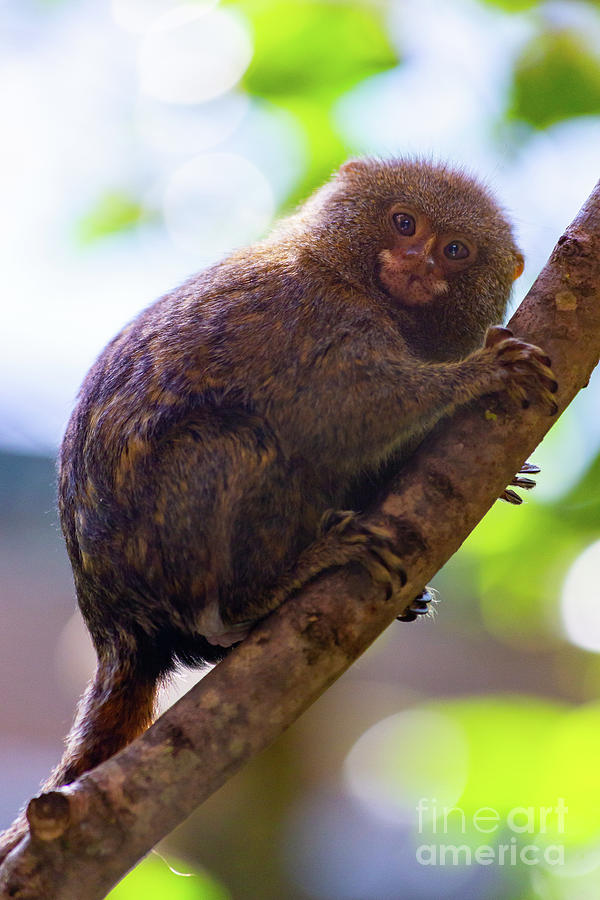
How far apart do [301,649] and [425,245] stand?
199 cm

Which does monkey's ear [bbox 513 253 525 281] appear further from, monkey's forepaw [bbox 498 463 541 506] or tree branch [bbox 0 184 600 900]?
tree branch [bbox 0 184 600 900]

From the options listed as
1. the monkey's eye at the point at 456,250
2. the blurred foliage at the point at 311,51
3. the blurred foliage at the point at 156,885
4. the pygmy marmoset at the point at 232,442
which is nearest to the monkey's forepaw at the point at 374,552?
the pygmy marmoset at the point at 232,442

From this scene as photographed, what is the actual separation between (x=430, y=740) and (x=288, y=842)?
1.21m

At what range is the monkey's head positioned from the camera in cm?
364

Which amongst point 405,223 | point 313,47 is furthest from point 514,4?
point 405,223

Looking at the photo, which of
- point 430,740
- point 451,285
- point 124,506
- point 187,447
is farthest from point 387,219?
point 430,740

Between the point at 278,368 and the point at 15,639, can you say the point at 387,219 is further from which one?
the point at 15,639

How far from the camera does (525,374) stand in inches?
109

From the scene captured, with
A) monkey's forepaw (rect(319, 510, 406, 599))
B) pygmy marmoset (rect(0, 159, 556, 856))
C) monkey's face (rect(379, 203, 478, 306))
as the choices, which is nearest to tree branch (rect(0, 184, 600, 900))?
monkey's forepaw (rect(319, 510, 406, 599))

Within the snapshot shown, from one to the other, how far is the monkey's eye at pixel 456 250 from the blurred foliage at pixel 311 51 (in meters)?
0.94

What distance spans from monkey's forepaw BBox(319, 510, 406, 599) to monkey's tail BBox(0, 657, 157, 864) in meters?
0.96

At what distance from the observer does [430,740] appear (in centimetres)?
443

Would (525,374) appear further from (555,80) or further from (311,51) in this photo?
(311,51)

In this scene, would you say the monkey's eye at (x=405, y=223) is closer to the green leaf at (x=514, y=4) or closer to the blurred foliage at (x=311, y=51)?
the blurred foliage at (x=311, y=51)
